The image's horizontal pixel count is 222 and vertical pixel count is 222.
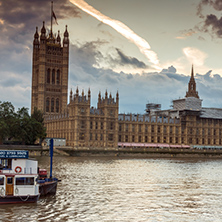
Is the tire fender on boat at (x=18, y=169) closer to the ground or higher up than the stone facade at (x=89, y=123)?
closer to the ground

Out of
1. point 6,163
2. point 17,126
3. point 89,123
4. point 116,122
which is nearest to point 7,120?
point 17,126

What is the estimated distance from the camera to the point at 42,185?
42656mm

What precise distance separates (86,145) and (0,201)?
364 ft

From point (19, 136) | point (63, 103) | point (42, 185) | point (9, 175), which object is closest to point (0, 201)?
point (9, 175)

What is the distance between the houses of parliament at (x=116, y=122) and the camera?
151 m

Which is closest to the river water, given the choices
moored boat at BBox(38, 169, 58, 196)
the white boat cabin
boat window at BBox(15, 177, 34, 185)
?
moored boat at BBox(38, 169, 58, 196)

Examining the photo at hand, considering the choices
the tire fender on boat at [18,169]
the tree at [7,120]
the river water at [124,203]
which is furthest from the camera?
the tree at [7,120]

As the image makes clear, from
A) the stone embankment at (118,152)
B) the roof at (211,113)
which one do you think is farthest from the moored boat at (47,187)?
the roof at (211,113)

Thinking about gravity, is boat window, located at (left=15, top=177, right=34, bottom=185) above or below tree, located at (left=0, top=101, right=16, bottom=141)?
below

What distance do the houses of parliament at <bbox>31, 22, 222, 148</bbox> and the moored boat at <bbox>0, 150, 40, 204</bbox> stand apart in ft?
351

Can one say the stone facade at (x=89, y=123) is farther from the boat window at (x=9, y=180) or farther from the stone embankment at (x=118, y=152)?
the boat window at (x=9, y=180)

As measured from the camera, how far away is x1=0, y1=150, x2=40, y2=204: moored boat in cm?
3903

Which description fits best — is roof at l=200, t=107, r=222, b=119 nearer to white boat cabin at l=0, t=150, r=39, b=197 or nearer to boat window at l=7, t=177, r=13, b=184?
white boat cabin at l=0, t=150, r=39, b=197

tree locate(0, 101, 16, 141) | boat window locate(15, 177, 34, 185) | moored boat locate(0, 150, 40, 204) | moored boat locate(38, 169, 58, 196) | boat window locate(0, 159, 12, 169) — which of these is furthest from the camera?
tree locate(0, 101, 16, 141)
